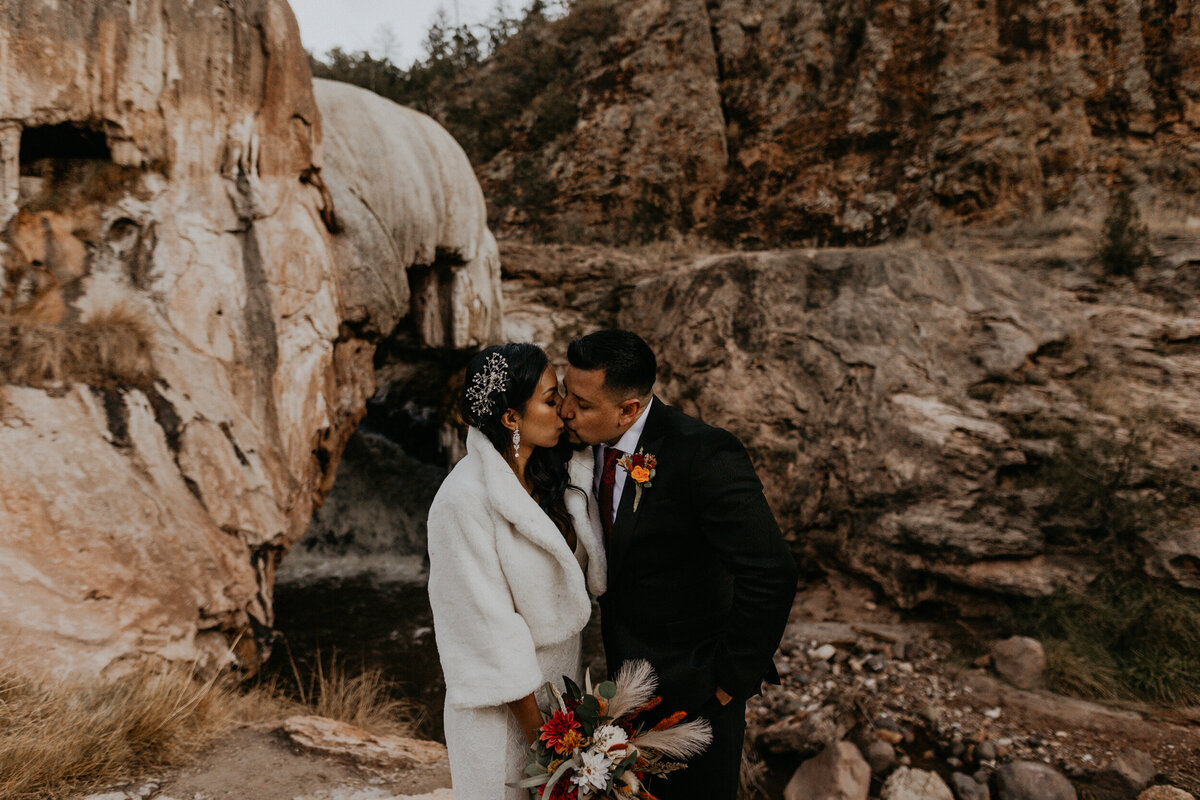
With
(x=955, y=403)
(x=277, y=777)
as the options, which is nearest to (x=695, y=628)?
(x=277, y=777)

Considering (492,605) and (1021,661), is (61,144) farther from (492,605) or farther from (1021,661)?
(1021,661)

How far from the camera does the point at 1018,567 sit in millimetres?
5043

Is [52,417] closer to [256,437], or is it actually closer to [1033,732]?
[256,437]

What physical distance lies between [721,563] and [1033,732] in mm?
3269

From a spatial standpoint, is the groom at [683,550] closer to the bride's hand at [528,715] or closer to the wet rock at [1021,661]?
the bride's hand at [528,715]

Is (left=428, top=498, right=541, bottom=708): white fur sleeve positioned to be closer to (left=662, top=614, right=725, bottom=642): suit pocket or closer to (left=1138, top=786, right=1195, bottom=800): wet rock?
(left=662, top=614, right=725, bottom=642): suit pocket

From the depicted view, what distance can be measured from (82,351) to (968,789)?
518 cm

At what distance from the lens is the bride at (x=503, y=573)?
5.01 feet

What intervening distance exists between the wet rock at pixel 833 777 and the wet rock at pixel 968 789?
46 cm

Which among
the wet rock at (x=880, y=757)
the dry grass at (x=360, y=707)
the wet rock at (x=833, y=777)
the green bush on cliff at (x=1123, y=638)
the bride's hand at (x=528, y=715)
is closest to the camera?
the bride's hand at (x=528, y=715)

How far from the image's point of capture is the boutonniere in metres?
1.73

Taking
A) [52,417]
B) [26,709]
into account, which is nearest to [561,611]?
[26,709]

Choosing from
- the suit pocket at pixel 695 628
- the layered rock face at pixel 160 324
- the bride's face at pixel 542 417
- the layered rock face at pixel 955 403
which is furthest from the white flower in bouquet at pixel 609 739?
the layered rock face at pixel 955 403

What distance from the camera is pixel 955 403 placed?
5.74 metres
